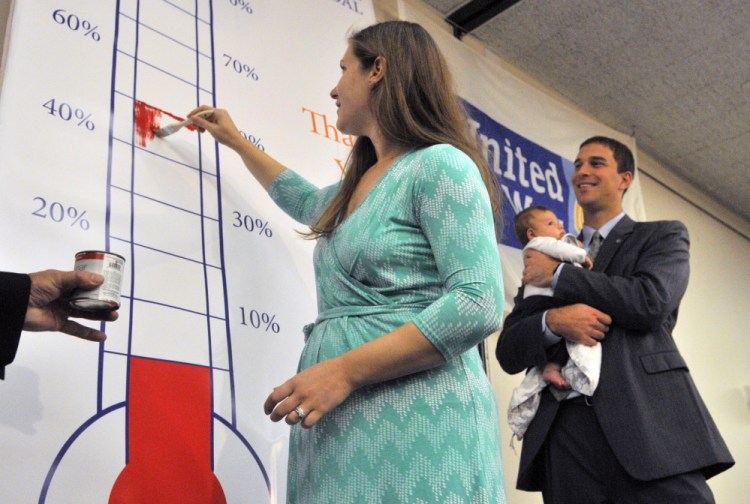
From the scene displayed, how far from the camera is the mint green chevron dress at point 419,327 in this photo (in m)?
1.16

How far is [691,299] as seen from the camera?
424 centimetres

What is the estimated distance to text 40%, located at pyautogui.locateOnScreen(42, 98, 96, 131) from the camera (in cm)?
155

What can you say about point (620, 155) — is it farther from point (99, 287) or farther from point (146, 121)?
point (99, 287)

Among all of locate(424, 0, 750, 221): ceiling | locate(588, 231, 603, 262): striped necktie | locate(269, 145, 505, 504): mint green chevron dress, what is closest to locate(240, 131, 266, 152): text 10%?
locate(269, 145, 505, 504): mint green chevron dress

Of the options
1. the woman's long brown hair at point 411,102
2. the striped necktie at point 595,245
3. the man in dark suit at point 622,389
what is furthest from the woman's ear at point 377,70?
the striped necktie at point 595,245

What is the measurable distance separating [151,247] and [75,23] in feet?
1.61

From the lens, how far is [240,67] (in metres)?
1.97

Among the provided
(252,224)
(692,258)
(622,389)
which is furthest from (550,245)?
(692,258)

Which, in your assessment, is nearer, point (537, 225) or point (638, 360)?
point (638, 360)

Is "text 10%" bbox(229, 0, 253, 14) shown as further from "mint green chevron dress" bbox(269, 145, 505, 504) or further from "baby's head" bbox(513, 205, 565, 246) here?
"baby's head" bbox(513, 205, 565, 246)

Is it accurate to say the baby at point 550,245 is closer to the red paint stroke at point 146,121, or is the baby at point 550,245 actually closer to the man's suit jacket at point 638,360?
the man's suit jacket at point 638,360

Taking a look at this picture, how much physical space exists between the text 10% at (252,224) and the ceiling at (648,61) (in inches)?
67.6

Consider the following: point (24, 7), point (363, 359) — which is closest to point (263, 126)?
point (24, 7)

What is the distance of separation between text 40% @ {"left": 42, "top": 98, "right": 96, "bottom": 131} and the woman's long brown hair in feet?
1.69
